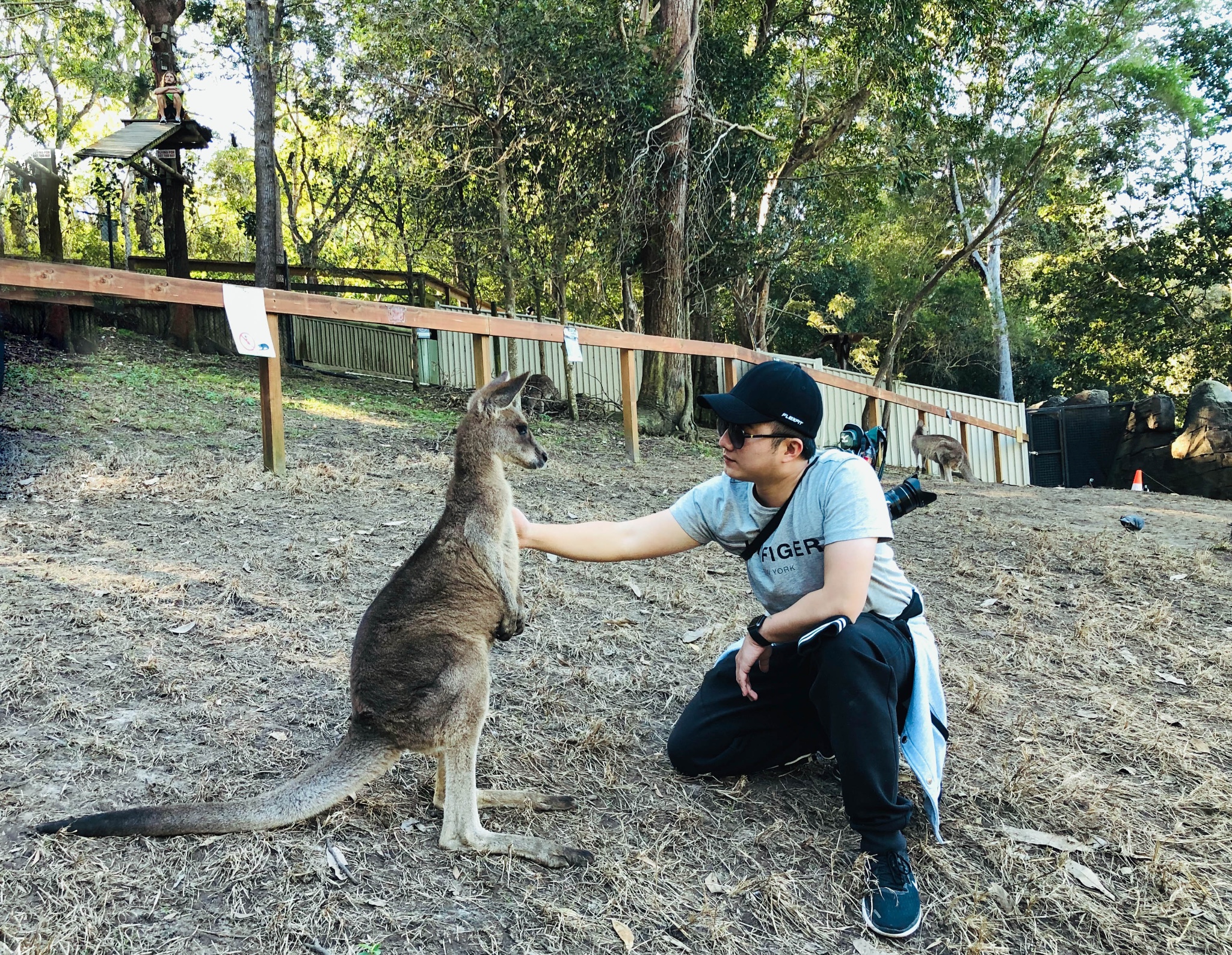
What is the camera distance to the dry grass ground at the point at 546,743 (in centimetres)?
237

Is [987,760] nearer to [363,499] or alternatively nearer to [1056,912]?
[1056,912]

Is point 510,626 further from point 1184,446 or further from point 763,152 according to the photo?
point 1184,446

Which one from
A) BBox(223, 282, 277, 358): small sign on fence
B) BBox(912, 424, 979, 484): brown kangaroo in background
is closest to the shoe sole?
BBox(223, 282, 277, 358): small sign on fence

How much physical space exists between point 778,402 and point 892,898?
4.71 ft

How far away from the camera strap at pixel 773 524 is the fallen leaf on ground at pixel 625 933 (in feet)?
4.01

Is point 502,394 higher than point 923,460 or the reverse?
higher

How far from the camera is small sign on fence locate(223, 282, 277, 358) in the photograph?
5363 millimetres

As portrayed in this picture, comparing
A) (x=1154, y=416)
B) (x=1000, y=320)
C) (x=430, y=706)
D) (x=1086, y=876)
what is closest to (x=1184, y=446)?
(x=1154, y=416)

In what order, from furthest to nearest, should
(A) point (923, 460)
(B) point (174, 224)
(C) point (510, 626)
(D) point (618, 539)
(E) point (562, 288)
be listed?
(A) point (923, 460) → (B) point (174, 224) → (E) point (562, 288) → (D) point (618, 539) → (C) point (510, 626)

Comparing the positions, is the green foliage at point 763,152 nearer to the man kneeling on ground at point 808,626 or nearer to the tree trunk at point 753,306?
the tree trunk at point 753,306

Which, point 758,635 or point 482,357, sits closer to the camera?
point 758,635

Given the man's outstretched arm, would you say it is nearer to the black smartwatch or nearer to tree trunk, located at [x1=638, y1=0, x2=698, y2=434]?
the black smartwatch

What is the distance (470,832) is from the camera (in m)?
2.57

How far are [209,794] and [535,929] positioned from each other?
1.14m
